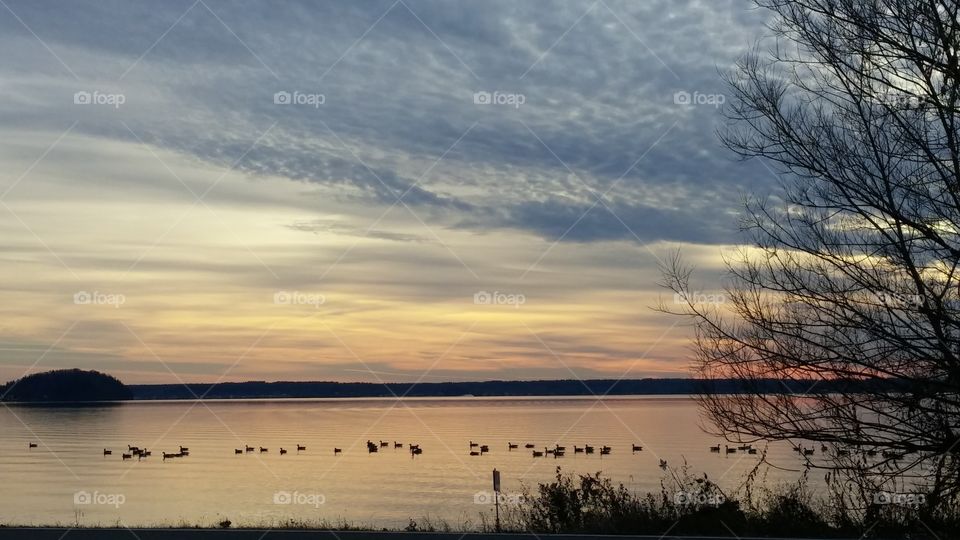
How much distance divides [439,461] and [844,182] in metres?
53.2

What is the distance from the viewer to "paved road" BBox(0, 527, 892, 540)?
49.4 feet

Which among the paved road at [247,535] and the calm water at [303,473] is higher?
the calm water at [303,473]

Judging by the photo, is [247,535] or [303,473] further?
[303,473]

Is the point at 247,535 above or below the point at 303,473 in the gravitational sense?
below

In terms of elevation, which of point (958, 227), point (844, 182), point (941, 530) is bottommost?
point (941, 530)

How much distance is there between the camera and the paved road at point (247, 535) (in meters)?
15.1

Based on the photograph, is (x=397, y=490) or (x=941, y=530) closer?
(x=941, y=530)

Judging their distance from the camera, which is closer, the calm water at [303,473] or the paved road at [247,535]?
the paved road at [247,535]

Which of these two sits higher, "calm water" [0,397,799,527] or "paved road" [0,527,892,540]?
"calm water" [0,397,799,527]

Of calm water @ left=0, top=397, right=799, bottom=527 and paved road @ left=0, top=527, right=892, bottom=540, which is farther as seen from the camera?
calm water @ left=0, top=397, right=799, bottom=527

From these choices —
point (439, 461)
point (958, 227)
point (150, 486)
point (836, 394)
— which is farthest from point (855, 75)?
point (439, 461)

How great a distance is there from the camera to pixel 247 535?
51.2 feet

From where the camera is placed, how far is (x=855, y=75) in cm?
1292

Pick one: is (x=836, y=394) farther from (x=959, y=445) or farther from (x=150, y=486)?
(x=150, y=486)
